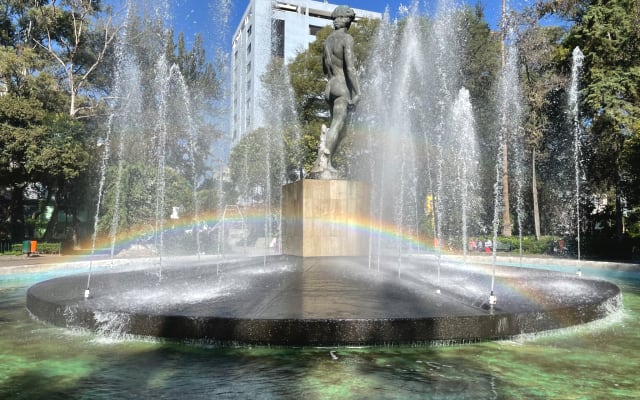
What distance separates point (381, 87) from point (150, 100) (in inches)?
665

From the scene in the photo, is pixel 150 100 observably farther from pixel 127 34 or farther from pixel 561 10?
pixel 561 10

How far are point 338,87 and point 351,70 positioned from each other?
1.56 feet

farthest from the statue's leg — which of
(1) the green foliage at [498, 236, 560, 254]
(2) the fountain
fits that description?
(1) the green foliage at [498, 236, 560, 254]

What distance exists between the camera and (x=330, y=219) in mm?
10469

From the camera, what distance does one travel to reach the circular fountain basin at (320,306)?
4.97 m

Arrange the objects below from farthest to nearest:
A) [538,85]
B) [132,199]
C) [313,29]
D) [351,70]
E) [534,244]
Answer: [313,29]
[538,85]
[132,199]
[534,244]
[351,70]

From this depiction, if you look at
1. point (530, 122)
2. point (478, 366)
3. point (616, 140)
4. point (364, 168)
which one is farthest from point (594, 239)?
point (478, 366)

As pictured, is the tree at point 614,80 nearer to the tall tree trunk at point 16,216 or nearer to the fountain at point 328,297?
the fountain at point 328,297

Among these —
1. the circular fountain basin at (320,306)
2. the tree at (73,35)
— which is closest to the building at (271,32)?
the tree at (73,35)

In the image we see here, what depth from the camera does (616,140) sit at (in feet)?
77.9

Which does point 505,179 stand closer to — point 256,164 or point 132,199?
point 256,164

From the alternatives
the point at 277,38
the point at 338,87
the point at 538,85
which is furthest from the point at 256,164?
the point at 277,38

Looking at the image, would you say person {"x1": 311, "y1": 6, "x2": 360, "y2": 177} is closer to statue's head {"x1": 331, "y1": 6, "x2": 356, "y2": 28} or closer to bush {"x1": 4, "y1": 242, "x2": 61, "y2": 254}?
statue's head {"x1": 331, "y1": 6, "x2": 356, "y2": 28}

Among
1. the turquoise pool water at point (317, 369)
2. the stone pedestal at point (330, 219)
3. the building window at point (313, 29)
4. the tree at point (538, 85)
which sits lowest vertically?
the turquoise pool water at point (317, 369)
